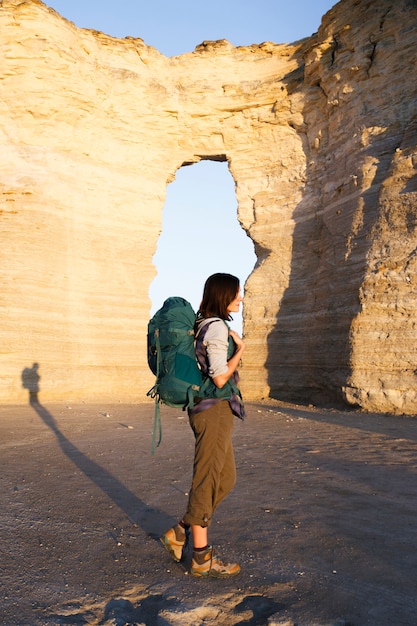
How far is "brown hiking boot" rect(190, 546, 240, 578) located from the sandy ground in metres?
0.05

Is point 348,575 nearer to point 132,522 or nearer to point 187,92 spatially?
point 132,522

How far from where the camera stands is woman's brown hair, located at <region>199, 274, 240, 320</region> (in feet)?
9.87

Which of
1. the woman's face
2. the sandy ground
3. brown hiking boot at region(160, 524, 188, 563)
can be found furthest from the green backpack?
the sandy ground

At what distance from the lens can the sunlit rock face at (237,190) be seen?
40.7ft

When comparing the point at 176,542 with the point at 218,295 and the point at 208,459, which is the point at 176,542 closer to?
the point at 208,459

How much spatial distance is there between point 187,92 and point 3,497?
16.7 metres

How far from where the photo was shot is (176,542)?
2.91m

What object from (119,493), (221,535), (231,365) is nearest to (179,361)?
(231,365)

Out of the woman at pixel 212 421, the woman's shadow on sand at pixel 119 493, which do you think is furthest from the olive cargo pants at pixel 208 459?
the woman's shadow on sand at pixel 119 493

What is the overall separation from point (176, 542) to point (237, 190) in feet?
52.6

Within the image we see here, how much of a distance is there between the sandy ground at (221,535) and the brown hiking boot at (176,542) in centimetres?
8

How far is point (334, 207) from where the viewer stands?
14312 mm

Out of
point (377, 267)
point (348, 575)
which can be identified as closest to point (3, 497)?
point (348, 575)

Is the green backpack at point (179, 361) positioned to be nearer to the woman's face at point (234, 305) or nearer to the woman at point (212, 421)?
the woman at point (212, 421)
